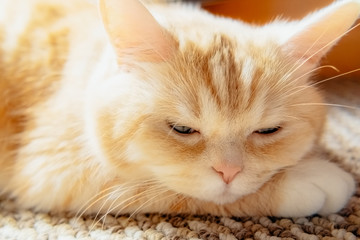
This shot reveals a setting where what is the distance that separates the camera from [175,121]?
98 cm

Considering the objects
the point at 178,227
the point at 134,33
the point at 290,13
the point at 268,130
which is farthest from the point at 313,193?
the point at 290,13

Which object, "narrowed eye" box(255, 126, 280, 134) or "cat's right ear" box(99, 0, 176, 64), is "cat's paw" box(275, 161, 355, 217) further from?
"cat's right ear" box(99, 0, 176, 64)

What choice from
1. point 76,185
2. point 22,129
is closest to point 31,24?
point 22,129

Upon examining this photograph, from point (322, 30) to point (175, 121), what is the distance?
0.38m

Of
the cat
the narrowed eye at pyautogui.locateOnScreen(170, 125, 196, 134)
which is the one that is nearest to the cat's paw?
the cat

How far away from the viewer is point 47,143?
1172mm

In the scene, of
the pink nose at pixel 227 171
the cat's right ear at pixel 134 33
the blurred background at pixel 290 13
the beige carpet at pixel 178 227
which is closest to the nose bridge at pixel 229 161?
the pink nose at pixel 227 171

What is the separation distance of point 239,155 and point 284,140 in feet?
0.47

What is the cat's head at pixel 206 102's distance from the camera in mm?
966

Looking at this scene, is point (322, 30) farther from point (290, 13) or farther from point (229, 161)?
point (290, 13)

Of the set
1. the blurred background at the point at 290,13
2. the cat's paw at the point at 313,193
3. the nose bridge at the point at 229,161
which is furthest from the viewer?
the blurred background at the point at 290,13

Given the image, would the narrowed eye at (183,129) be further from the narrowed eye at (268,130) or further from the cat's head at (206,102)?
the narrowed eye at (268,130)

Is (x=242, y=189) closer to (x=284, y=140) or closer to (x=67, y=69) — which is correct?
(x=284, y=140)

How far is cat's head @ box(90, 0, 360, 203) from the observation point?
966 millimetres
